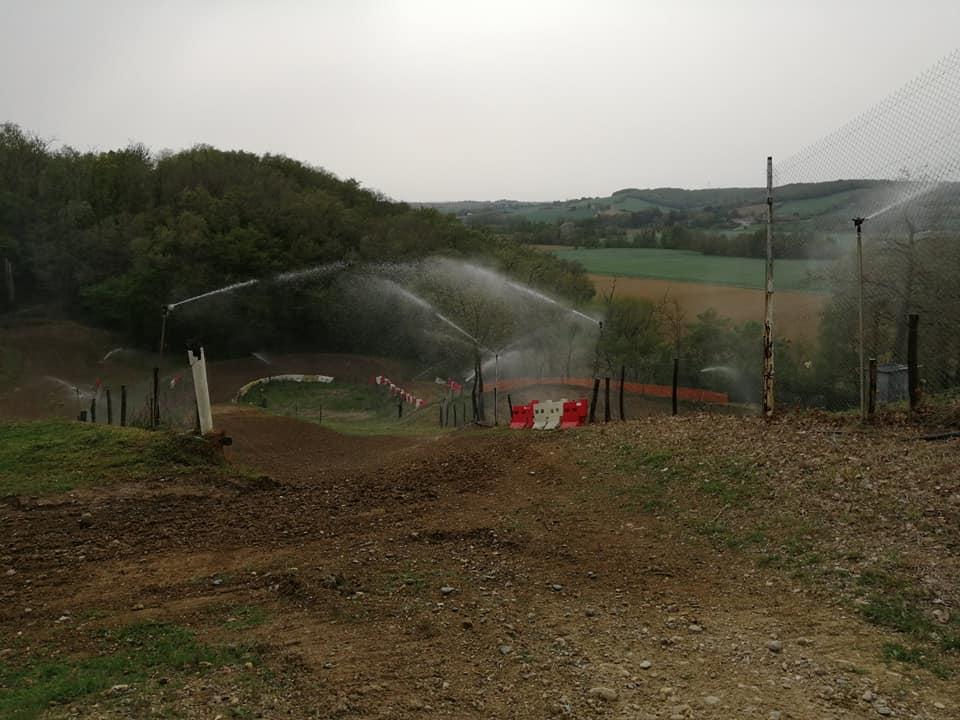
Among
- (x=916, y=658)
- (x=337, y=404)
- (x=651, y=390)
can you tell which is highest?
(x=916, y=658)

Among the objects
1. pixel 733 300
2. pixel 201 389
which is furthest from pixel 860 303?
pixel 733 300

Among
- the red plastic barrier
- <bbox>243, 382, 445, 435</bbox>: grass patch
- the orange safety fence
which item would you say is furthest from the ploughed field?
<bbox>243, 382, 445, 435</bbox>: grass patch

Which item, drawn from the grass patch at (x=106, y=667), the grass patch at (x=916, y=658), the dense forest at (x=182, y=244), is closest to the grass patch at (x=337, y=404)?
the dense forest at (x=182, y=244)

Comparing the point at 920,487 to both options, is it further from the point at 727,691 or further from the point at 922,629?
the point at 727,691

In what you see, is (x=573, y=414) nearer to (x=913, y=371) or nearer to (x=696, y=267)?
(x=913, y=371)

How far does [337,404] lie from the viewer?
114 feet

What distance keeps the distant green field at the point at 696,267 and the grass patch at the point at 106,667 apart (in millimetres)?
15484

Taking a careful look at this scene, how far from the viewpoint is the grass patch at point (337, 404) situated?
99.1 ft

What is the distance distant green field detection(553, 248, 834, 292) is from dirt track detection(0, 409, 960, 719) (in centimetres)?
1203

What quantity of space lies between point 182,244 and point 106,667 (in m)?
38.0

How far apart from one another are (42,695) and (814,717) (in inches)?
193

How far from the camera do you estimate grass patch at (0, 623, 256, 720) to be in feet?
17.5

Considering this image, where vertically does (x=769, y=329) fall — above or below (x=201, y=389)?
above

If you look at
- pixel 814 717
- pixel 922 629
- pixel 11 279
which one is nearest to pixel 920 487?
pixel 922 629
